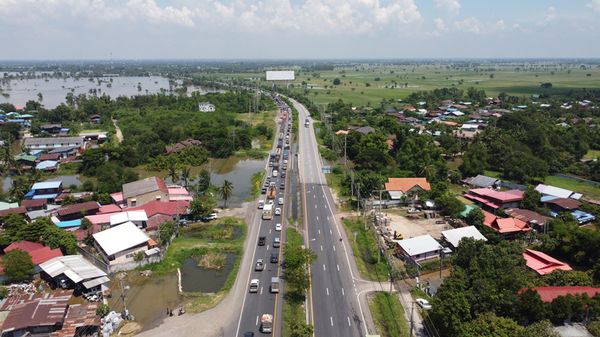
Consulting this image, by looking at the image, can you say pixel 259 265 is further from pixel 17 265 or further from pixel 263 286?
pixel 17 265

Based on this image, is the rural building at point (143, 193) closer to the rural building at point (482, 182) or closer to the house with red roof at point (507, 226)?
the house with red roof at point (507, 226)

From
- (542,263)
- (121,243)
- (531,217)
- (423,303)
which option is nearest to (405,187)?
(531,217)

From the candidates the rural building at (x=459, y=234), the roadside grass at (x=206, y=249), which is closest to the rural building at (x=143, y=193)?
the roadside grass at (x=206, y=249)

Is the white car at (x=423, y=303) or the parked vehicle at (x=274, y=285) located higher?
the parked vehicle at (x=274, y=285)

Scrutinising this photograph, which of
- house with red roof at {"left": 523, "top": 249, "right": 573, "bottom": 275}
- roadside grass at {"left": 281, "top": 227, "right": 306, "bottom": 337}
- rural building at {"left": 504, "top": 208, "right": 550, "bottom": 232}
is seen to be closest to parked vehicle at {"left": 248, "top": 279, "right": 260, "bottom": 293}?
roadside grass at {"left": 281, "top": 227, "right": 306, "bottom": 337}

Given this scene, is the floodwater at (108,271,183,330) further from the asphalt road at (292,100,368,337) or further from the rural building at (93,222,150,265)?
the asphalt road at (292,100,368,337)

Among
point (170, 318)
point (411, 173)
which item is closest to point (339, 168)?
point (411, 173)

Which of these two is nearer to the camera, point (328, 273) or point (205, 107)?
point (328, 273)
